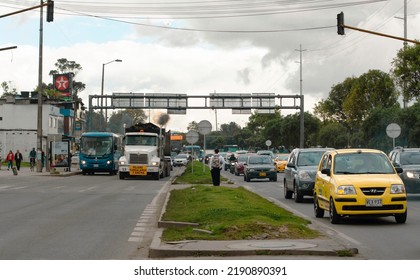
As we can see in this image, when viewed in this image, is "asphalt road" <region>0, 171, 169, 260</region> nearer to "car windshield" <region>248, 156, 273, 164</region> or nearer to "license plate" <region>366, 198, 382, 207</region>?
"license plate" <region>366, 198, 382, 207</region>

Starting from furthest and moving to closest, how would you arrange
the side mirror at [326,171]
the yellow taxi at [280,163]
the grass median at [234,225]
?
the yellow taxi at [280,163] < the side mirror at [326,171] < the grass median at [234,225]

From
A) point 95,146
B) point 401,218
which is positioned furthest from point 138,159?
point 401,218

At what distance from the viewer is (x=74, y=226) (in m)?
17.7

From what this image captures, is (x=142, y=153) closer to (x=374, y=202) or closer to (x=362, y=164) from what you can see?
(x=362, y=164)

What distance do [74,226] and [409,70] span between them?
166ft

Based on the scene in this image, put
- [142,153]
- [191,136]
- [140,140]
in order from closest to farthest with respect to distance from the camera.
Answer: [191,136]
[142,153]
[140,140]

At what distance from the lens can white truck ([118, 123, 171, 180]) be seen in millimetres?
49875

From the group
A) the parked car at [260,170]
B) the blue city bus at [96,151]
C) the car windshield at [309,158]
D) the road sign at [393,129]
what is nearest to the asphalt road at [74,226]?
the car windshield at [309,158]

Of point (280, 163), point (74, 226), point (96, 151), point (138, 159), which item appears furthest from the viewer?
point (280, 163)

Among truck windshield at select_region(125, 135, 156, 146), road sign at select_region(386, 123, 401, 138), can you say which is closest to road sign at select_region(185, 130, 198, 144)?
truck windshield at select_region(125, 135, 156, 146)

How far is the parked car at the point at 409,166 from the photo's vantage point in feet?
91.3

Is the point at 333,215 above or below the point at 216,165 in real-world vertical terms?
below

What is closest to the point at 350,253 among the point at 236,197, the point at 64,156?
the point at 236,197

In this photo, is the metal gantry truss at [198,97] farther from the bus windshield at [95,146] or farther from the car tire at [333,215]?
the car tire at [333,215]
